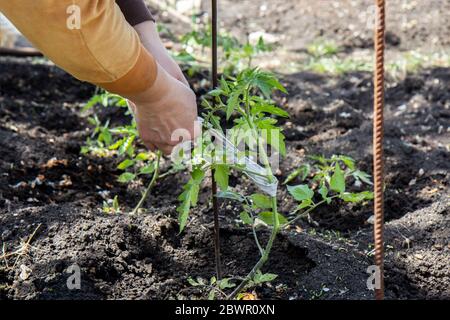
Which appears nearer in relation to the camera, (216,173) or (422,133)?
(216,173)

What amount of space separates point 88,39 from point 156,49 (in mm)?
595

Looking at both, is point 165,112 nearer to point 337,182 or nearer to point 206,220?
point 337,182

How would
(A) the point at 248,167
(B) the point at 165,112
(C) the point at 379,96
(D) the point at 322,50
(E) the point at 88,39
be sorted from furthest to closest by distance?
(D) the point at 322,50 → (A) the point at 248,167 → (B) the point at 165,112 → (E) the point at 88,39 → (C) the point at 379,96

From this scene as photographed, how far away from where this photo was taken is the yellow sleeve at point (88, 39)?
186cm

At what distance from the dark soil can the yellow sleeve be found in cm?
76

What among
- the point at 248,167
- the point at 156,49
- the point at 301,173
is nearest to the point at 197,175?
the point at 248,167

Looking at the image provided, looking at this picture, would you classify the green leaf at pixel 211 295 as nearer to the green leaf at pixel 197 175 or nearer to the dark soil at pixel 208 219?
the dark soil at pixel 208 219

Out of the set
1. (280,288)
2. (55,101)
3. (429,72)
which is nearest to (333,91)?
(429,72)

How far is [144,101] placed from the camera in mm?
2146

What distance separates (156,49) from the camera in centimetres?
249

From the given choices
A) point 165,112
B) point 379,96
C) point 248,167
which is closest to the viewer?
point 379,96
